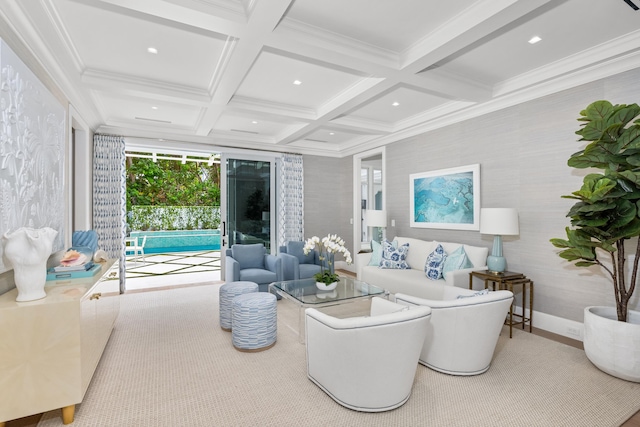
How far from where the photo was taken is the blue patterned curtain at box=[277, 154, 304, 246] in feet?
22.2

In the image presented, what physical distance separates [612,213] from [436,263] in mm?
1923

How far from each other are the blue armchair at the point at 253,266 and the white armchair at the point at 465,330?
A: 261 cm

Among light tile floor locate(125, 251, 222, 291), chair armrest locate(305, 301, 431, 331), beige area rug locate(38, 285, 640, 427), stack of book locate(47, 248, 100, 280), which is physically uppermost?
stack of book locate(47, 248, 100, 280)

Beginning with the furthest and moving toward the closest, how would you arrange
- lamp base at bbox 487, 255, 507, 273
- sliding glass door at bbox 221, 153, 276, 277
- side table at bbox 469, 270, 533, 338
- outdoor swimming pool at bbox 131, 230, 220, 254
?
1. outdoor swimming pool at bbox 131, 230, 220, 254
2. sliding glass door at bbox 221, 153, 276, 277
3. lamp base at bbox 487, 255, 507, 273
4. side table at bbox 469, 270, 533, 338

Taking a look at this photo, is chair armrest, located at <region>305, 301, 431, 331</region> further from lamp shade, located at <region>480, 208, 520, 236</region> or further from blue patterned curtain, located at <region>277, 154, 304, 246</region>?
blue patterned curtain, located at <region>277, 154, 304, 246</region>

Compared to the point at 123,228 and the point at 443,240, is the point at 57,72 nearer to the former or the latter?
the point at 123,228

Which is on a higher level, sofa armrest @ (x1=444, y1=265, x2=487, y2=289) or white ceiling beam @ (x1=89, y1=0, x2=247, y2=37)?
white ceiling beam @ (x1=89, y1=0, x2=247, y2=37)

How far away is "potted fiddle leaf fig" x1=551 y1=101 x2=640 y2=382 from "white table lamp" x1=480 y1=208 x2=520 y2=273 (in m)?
0.74

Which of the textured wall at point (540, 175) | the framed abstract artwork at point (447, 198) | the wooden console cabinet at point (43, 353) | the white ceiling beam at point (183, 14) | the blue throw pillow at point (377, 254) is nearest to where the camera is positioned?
the wooden console cabinet at point (43, 353)

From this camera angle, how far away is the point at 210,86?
392 centimetres

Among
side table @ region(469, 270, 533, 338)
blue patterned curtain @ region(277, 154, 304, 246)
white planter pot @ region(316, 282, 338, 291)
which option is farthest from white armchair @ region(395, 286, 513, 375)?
blue patterned curtain @ region(277, 154, 304, 246)

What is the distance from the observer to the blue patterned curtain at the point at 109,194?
5.20m

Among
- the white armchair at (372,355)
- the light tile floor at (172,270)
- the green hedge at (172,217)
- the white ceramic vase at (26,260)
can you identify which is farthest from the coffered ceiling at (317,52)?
the green hedge at (172,217)

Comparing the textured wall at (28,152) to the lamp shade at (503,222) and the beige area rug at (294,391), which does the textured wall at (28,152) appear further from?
the lamp shade at (503,222)
